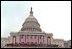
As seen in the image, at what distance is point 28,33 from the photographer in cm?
5525

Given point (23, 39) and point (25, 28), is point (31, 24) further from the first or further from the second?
point (23, 39)

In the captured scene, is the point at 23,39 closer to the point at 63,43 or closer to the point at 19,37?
the point at 19,37

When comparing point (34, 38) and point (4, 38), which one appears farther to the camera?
point (4, 38)

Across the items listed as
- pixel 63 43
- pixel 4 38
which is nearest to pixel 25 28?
pixel 4 38

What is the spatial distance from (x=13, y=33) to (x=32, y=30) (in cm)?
440

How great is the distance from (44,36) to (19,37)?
5277mm

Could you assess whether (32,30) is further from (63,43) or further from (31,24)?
(63,43)

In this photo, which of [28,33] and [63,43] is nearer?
[28,33]

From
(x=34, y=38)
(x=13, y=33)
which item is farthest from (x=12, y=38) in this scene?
(x=34, y=38)

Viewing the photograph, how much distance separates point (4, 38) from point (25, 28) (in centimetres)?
517

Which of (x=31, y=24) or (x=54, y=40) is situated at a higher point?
(x=31, y=24)

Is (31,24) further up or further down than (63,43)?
further up

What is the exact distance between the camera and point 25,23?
195 ft

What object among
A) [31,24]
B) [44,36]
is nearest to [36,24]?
[31,24]
